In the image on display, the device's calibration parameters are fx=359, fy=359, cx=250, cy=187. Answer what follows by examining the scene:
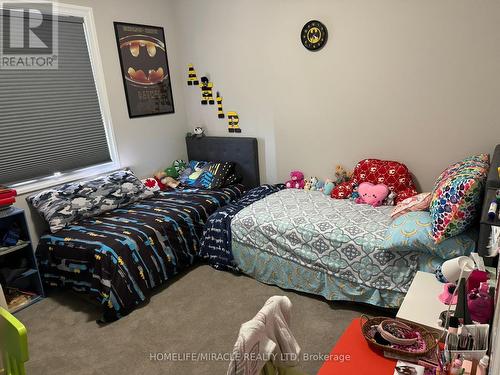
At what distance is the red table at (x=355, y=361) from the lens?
4.00ft

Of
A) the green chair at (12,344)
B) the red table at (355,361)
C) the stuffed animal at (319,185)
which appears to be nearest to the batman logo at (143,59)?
the stuffed animal at (319,185)

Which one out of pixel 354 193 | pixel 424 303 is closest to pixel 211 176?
pixel 354 193

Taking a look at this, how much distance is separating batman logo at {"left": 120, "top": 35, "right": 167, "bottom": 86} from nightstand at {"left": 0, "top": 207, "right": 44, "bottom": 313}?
168cm

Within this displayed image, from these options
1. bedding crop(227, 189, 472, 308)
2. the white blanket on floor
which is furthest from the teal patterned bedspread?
the white blanket on floor

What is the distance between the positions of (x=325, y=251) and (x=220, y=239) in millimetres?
953

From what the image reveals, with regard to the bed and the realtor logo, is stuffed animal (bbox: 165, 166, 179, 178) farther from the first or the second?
the realtor logo

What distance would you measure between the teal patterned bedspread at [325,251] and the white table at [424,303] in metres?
0.44

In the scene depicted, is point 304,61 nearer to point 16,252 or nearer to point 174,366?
point 174,366

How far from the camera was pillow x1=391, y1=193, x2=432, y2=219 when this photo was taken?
2334 mm

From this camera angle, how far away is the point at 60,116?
3164 millimetres

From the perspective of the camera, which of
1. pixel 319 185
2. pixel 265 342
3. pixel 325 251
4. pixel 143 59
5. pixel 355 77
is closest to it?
pixel 265 342

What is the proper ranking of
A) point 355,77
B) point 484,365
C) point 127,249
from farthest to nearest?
point 355,77, point 127,249, point 484,365

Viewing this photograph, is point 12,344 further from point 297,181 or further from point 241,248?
point 297,181

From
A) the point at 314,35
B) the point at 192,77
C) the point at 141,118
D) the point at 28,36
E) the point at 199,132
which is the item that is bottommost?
the point at 199,132
